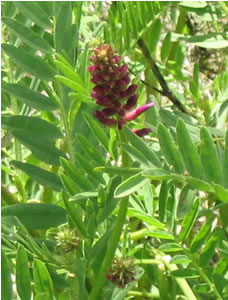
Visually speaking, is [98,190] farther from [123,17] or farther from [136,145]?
[123,17]

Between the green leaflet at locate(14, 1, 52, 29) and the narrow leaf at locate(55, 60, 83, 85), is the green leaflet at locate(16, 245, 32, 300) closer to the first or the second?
the narrow leaf at locate(55, 60, 83, 85)

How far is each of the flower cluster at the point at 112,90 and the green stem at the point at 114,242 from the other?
0.08 ft

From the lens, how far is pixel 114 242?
28.7 inches

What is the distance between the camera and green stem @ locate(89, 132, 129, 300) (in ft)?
2.31

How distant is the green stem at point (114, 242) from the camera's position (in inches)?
27.7

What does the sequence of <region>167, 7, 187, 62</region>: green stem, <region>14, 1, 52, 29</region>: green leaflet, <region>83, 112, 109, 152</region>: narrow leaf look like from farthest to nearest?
1. <region>167, 7, 187, 62</region>: green stem
2. <region>14, 1, 52, 29</region>: green leaflet
3. <region>83, 112, 109, 152</region>: narrow leaf

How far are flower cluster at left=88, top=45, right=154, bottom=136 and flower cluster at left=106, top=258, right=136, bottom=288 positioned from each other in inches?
5.6

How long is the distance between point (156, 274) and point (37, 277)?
33cm

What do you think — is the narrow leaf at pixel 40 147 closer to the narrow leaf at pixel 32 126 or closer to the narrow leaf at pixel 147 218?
the narrow leaf at pixel 32 126

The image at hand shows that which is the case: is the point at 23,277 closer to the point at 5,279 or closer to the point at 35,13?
the point at 5,279

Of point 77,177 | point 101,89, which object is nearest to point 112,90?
point 101,89

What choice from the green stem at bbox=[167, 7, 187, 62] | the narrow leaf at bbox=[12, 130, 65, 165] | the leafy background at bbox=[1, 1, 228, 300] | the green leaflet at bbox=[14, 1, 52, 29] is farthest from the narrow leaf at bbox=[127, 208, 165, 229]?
the green stem at bbox=[167, 7, 187, 62]

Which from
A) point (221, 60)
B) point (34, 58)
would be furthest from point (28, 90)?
point (221, 60)

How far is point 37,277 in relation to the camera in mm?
681
